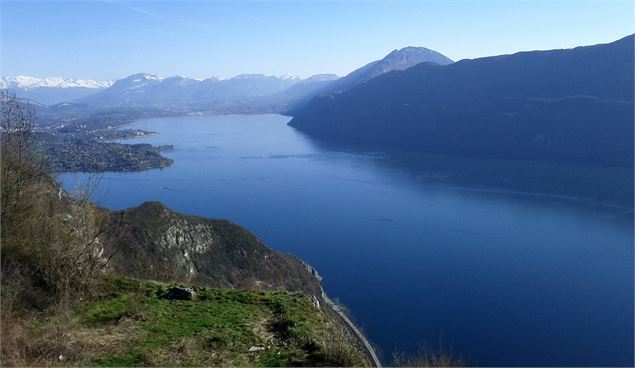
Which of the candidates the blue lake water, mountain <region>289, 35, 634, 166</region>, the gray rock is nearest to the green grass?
the gray rock

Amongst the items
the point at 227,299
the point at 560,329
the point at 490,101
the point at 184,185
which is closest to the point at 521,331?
the point at 560,329

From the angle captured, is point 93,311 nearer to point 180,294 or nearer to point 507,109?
point 180,294

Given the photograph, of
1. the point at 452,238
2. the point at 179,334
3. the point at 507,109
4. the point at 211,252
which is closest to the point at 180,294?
the point at 179,334

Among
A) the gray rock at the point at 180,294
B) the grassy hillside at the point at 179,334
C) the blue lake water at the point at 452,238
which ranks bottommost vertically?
the blue lake water at the point at 452,238

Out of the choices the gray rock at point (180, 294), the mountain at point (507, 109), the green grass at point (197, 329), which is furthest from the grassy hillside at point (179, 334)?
the mountain at point (507, 109)

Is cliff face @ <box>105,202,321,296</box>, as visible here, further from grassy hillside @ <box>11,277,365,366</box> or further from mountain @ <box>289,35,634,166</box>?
mountain @ <box>289,35,634,166</box>

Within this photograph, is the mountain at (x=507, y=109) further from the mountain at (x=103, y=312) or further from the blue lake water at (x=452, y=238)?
the mountain at (x=103, y=312)
